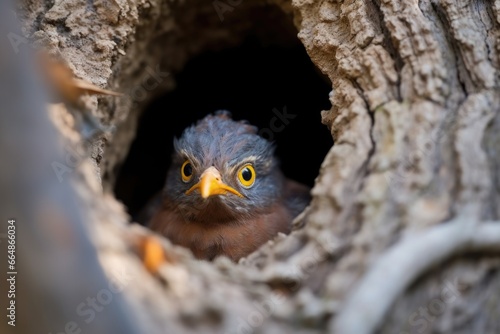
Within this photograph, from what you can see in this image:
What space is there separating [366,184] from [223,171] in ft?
6.42

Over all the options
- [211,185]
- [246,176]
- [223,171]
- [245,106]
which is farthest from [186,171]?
[245,106]

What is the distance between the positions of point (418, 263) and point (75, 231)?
1.58 meters

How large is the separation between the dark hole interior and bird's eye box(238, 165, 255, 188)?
4.09 ft

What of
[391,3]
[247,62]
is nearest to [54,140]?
[391,3]

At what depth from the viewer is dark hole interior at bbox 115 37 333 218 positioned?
6445 mm

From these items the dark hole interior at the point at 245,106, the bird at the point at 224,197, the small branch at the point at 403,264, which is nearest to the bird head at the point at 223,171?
the bird at the point at 224,197

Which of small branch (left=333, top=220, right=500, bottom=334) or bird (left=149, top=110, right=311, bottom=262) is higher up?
bird (left=149, top=110, right=311, bottom=262)

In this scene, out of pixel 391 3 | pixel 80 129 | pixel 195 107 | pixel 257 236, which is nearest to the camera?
pixel 80 129

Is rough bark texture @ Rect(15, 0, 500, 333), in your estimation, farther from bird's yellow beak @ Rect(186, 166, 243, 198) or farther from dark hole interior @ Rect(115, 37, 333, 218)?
dark hole interior @ Rect(115, 37, 333, 218)

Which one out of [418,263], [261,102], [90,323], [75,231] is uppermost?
[261,102]

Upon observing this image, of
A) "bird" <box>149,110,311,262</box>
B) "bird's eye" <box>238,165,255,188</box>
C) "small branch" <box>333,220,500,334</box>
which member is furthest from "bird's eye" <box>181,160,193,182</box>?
"small branch" <box>333,220,500,334</box>

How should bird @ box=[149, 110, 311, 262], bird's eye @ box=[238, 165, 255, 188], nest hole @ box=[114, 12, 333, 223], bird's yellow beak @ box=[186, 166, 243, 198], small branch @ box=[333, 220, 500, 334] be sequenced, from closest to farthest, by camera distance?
small branch @ box=[333, 220, 500, 334]
bird's yellow beak @ box=[186, 166, 243, 198]
bird @ box=[149, 110, 311, 262]
bird's eye @ box=[238, 165, 255, 188]
nest hole @ box=[114, 12, 333, 223]

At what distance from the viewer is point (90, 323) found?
234 centimetres

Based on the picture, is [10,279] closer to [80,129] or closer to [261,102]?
[80,129]
